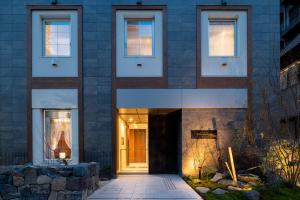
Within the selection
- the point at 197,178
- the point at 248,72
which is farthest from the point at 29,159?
the point at 248,72

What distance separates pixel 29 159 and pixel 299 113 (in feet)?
34.1

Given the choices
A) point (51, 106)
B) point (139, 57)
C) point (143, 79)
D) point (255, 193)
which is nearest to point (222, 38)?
point (139, 57)

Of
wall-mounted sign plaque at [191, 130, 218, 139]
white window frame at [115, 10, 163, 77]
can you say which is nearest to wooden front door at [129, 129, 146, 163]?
wall-mounted sign plaque at [191, 130, 218, 139]

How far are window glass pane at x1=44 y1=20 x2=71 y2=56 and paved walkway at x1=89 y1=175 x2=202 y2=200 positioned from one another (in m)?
5.95

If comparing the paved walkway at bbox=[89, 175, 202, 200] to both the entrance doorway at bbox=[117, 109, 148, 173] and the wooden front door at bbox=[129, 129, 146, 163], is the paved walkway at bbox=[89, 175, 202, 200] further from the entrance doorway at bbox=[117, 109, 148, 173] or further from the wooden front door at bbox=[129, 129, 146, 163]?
the wooden front door at bbox=[129, 129, 146, 163]

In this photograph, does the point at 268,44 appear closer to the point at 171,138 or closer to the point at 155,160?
the point at 171,138

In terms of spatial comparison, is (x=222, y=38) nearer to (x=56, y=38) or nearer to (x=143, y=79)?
(x=143, y=79)

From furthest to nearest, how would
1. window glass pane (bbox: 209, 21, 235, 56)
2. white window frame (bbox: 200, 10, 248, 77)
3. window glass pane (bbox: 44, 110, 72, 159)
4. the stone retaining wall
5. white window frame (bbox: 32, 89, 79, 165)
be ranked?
window glass pane (bbox: 209, 21, 235, 56)
window glass pane (bbox: 44, 110, 72, 159)
white window frame (bbox: 200, 10, 248, 77)
white window frame (bbox: 32, 89, 79, 165)
the stone retaining wall

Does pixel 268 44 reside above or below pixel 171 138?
above

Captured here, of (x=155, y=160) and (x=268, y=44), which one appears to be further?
(x=155, y=160)

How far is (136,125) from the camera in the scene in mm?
17672

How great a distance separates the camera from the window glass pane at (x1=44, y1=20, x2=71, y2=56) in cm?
1272

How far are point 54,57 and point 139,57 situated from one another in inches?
140

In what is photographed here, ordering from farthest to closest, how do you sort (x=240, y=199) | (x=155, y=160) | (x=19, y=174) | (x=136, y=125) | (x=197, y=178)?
(x=136, y=125) < (x=155, y=160) < (x=197, y=178) < (x=240, y=199) < (x=19, y=174)
